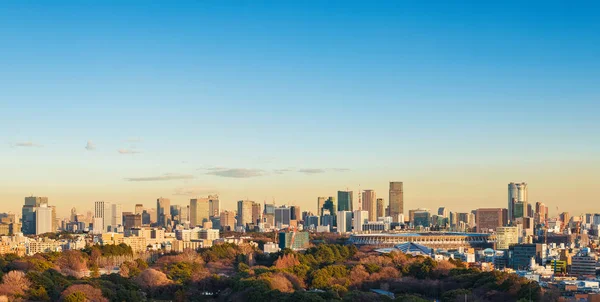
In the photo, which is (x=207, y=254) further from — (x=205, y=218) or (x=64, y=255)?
(x=205, y=218)

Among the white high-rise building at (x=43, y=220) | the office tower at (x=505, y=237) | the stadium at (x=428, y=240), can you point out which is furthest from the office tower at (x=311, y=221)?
the stadium at (x=428, y=240)

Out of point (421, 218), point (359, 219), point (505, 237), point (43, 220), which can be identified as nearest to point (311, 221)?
point (359, 219)

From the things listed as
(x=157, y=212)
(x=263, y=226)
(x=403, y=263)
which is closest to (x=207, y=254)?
(x=403, y=263)

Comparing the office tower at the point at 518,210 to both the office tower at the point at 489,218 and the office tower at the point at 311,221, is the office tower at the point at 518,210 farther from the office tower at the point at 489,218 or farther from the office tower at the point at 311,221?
the office tower at the point at 311,221

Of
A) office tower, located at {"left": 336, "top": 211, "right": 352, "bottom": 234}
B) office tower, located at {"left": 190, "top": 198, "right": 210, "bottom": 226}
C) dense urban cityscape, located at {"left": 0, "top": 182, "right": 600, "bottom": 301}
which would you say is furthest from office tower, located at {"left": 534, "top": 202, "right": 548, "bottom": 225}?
office tower, located at {"left": 190, "top": 198, "right": 210, "bottom": 226}

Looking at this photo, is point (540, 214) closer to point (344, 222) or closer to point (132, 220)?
point (344, 222)

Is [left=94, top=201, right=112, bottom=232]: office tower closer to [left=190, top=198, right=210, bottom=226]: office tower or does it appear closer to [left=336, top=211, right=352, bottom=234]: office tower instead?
[left=190, top=198, right=210, bottom=226]: office tower
